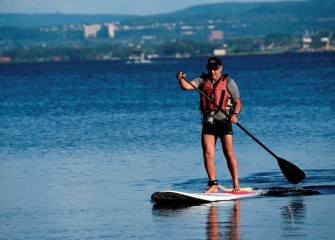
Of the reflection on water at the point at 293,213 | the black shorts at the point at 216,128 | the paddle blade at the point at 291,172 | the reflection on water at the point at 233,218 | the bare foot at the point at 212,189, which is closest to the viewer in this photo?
the reflection on water at the point at 233,218

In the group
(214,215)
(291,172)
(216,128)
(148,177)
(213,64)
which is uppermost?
(213,64)

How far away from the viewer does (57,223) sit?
46.8 feet

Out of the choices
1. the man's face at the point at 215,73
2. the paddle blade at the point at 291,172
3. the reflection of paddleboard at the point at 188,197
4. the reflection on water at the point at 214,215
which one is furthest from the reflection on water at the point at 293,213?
the man's face at the point at 215,73

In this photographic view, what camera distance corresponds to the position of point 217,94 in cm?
1571

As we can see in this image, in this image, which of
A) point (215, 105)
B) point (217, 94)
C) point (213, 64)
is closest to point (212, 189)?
point (215, 105)

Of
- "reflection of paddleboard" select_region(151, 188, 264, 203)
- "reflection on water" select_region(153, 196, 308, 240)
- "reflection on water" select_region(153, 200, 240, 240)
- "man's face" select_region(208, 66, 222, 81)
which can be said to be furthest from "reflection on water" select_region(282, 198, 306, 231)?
"man's face" select_region(208, 66, 222, 81)

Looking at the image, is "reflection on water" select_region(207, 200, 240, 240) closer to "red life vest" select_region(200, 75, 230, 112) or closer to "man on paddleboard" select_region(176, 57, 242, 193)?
"man on paddleboard" select_region(176, 57, 242, 193)

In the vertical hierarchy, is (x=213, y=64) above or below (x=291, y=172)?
above

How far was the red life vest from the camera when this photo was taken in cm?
1570

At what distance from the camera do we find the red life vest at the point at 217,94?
1570cm

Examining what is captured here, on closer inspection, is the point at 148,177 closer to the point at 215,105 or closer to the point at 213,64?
the point at 215,105

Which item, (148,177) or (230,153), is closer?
(230,153)

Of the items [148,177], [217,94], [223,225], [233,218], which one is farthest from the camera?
[148,177]

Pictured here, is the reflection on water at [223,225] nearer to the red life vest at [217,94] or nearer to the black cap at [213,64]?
the red life vest at [217,94]
